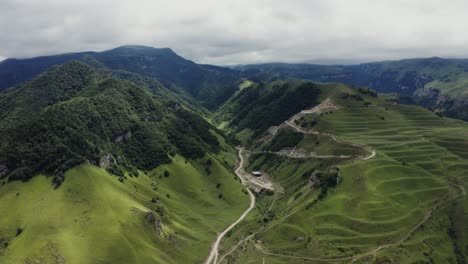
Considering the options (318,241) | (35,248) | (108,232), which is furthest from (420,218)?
(35,248)

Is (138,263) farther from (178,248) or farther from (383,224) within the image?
(383,224)

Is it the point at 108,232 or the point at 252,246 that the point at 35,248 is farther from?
the point at 252,246

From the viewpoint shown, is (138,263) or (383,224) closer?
(138,263)

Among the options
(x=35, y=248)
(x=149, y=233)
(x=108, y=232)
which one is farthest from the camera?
(x=149, y=233)

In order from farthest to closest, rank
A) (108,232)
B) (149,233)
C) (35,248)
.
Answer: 1. (149,233)
2. (108,232)
3. (35,248)

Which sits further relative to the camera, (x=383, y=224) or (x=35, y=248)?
(x=383, y=224)

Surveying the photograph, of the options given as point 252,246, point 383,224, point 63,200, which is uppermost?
point 63,200

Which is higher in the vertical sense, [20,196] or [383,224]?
[20,196]

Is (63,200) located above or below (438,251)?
above

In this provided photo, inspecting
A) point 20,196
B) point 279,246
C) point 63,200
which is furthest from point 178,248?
point 20,196

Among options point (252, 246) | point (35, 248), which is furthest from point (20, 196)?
point (252, 246)
